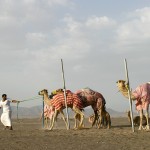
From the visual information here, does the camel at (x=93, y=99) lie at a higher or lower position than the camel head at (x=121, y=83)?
lower

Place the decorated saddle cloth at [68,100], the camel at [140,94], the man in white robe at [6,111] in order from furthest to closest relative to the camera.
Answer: the man in white robe at [6,111], the decorated saddle cloth at [68,100], the camel at [140,94]

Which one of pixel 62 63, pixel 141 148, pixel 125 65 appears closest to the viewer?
pixel 141 148

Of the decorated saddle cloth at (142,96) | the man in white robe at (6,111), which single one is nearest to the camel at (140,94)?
the decorated saddle cloth at (142,96)

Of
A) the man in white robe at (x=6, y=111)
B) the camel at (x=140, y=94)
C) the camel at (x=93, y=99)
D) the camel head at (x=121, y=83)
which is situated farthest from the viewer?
the camel at (x=93, y=99)

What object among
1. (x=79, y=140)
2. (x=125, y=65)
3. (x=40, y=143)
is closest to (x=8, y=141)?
(x=40, y=143)

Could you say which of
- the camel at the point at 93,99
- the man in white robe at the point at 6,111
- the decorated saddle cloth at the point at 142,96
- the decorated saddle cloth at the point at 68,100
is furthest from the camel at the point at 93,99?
the man in white robe at the point at 6,111

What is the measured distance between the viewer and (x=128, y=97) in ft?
55.2

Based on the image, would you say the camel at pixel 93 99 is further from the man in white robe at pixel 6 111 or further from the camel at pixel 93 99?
the man in white robe at pixel 6 111

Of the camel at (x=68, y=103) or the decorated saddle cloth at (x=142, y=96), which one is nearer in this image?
the decorated saddle cloth at (x=142, y=96)

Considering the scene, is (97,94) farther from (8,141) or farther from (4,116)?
(8,141)

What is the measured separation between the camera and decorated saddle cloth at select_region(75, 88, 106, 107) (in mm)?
19281

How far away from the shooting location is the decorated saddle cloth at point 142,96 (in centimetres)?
1703

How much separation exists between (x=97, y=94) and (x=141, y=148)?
328 inches

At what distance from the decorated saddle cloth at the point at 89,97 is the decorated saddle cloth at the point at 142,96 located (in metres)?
2.40
